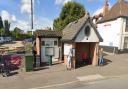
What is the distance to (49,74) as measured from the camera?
16219 millimetres

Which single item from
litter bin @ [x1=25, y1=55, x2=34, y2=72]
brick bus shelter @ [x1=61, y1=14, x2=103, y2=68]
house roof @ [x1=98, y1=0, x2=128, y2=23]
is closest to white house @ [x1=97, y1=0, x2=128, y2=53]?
house roof @ [x1=98, y1=0, x2=128, y2=23]

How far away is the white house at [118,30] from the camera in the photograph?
28394 millimetres

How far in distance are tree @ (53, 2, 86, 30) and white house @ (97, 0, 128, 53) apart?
24.4ft

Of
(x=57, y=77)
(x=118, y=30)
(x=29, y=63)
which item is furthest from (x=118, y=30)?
(x=57, y=77)

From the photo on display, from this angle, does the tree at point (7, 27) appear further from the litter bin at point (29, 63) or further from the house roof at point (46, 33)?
the litter bin at point (29, 63)

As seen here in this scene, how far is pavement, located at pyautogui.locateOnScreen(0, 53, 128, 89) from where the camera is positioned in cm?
1340

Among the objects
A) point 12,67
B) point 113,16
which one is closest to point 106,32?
point 113,16

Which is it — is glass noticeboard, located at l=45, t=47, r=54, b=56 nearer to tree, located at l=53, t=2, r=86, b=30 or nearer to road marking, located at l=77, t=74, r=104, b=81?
road marking, located at l=77, t=74, r=104, b=81

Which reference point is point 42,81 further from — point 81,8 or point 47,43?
point 81,8

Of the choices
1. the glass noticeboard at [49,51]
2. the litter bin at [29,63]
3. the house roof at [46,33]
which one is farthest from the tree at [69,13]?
the litter bin at [29,63]

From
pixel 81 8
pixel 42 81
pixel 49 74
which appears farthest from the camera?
pixel 81 8

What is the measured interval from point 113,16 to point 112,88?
20.3 m

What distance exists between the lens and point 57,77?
1517 cm

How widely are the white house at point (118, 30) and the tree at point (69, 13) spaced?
743 cm
